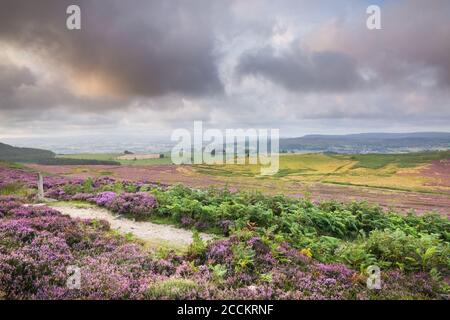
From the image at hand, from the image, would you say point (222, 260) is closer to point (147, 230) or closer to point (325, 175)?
point (147, 230)

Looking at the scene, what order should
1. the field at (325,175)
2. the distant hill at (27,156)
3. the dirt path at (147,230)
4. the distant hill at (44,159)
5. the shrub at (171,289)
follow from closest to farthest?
the shrub at (171,289), the dirt path at (147,230), the field at (325,175), the distant hill at (44,159), the distant hill at (27,156)

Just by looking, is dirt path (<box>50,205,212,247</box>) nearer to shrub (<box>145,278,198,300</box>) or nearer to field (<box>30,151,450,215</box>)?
shrub (<box>145,278,198,300</box>)

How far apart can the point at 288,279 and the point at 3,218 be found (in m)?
11.3

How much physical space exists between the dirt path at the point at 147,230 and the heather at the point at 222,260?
67 cm

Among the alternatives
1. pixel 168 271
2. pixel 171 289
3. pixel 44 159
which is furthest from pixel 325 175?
pixel 44 159

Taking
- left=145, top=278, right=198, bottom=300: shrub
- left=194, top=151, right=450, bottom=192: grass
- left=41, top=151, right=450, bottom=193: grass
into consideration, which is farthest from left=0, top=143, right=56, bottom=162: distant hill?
left=145, top=278, right=198, bottom=300: shrub

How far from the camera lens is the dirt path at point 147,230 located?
11.6 metres

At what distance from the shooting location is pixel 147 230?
1297 centimetres

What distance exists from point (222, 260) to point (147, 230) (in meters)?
4.99

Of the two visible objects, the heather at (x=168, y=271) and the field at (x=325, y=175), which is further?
the field at (x=325, y=175)

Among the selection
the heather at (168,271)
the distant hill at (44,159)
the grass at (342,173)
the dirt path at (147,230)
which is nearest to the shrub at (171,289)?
the heather at (168,271)

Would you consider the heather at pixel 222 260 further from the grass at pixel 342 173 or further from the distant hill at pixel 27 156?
the distant hill at pixel 27 156

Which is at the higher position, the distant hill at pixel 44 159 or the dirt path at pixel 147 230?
the distant hill at pixel 44 159

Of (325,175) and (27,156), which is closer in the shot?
(325,175)
